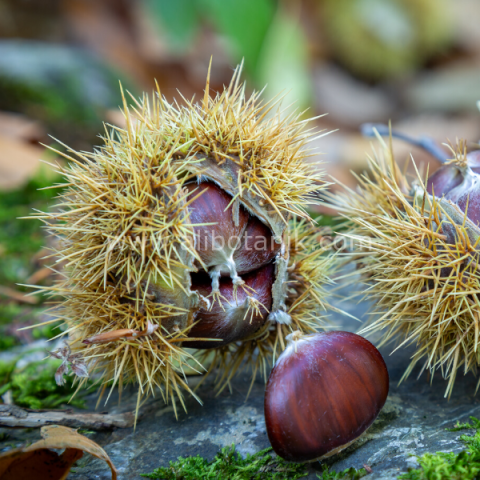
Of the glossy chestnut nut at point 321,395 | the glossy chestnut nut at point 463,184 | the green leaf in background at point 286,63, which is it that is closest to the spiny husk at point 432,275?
the glossy chestnut nut at point 463,184

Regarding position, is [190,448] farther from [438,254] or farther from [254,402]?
[438,254]

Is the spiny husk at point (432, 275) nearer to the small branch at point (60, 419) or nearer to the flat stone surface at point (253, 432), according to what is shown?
the flat stone surface at point (253, 432)

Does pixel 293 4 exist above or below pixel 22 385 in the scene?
above

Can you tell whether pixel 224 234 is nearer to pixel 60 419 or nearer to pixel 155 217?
pixel 155 217

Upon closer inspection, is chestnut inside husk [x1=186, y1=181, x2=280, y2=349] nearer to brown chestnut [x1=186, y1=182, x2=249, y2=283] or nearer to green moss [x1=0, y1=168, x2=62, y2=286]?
brown chestnut [x1=186, y1=182, x2=249, y2=283]

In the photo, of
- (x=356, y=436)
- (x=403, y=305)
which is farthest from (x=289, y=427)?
(x=403, y=305)

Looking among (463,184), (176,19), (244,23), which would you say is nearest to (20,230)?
(176,19)
